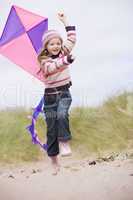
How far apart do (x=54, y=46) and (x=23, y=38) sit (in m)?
0.09

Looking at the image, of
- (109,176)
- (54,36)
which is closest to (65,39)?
(54,36)

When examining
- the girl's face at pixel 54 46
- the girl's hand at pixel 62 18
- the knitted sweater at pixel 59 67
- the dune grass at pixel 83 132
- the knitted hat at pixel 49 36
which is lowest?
the dune grass at pixel 83 132

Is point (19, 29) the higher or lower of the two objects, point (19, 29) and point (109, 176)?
the higher

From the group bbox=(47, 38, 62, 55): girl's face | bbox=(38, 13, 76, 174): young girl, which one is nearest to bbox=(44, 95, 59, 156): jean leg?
bbox=(38, 13, 76, 174): young girl

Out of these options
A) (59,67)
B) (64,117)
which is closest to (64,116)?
(64,117)

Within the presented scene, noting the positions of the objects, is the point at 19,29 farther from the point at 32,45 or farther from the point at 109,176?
the point at 109,176

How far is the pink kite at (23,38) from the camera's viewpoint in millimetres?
5488

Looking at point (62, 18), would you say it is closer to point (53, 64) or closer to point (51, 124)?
point (53, 64)

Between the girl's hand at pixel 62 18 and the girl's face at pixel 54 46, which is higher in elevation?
the girl's hand at pixel 62 18

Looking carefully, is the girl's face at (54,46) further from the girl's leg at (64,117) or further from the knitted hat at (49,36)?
the girl's leg at (64,117)

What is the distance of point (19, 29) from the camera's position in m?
5.50

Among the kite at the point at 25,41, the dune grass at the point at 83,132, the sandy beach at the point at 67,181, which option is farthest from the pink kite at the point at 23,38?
the sandy beach at the point at 67,181

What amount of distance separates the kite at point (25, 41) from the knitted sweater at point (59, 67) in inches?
0.8

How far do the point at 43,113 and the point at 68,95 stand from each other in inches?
3.2
